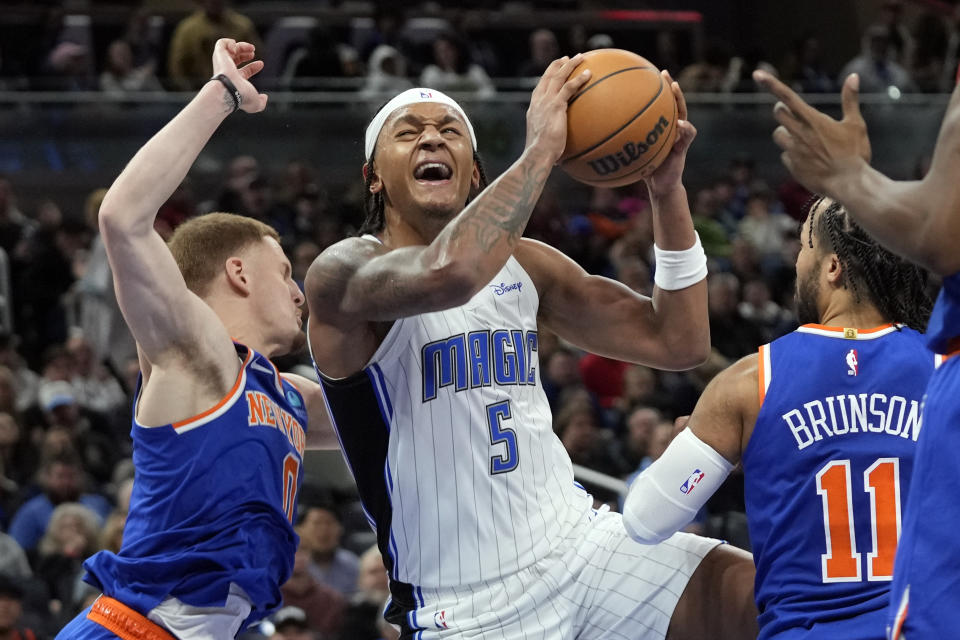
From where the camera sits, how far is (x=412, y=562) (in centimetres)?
409

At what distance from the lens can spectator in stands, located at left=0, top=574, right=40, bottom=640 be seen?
703 cm

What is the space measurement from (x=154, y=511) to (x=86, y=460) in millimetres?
5714

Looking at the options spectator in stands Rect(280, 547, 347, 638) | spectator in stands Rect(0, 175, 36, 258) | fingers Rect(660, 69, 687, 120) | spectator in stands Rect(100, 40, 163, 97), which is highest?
fingers Rect(660, 69, 687, 120)

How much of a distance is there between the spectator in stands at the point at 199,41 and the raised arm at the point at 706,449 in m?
11.0

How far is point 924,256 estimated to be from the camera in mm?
2773

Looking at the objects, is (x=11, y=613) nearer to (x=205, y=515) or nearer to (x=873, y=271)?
(x=205, y=515)

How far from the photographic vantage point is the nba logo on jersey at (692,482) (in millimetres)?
3658

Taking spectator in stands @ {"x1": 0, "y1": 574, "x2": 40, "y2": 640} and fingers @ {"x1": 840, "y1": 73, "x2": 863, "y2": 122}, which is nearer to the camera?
fingers @ {"x1": 840, "y1": 73, "x2": 863, "y2": 122}

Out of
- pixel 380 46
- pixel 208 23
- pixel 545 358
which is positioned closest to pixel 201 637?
pixel 545 358

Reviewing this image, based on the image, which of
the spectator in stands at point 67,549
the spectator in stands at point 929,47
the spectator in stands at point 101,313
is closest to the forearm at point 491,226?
the spectator in stands at point 67,549

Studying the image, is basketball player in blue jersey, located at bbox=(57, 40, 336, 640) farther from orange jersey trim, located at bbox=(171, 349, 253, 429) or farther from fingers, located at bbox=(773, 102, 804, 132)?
fingers, located at bbox=(773, 102, 804, 132)

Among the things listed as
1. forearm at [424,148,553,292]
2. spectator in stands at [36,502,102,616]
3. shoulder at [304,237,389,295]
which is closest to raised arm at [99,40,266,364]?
shoulder at [304,237,389,295]

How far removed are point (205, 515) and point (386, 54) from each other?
11448 mm

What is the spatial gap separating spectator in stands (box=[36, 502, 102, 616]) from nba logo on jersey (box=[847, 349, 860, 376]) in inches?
220
